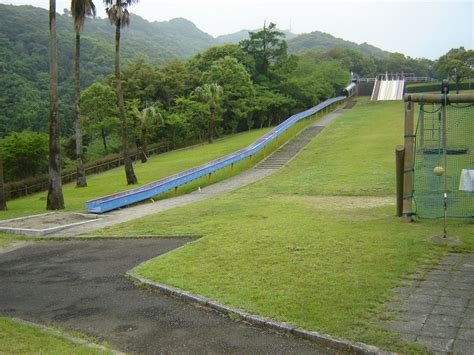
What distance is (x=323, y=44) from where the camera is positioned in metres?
137

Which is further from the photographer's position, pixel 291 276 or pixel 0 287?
pixel 0 287

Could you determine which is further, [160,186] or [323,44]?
[323,44]

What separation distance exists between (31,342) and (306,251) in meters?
4.93

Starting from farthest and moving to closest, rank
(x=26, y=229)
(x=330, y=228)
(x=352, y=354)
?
(x=26, y=229)
(x=330, y=228)
(x=352, y=354)

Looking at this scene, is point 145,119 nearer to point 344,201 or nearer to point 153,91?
point 153,91

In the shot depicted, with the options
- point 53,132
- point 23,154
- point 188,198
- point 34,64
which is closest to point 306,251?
point 188,198

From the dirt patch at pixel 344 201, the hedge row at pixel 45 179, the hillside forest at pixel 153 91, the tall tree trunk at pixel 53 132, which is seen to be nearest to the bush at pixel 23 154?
the hillside forest at pixel 153 91

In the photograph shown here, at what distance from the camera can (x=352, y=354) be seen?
5.06m

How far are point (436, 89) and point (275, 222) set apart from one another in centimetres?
4317

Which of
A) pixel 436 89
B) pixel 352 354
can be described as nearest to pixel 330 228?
pixel 352 354

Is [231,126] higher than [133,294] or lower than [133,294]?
higher

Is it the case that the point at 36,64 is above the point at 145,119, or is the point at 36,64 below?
above

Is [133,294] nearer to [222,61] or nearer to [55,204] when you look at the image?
[55,204]

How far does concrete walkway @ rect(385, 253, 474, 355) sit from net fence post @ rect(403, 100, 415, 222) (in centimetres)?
341
